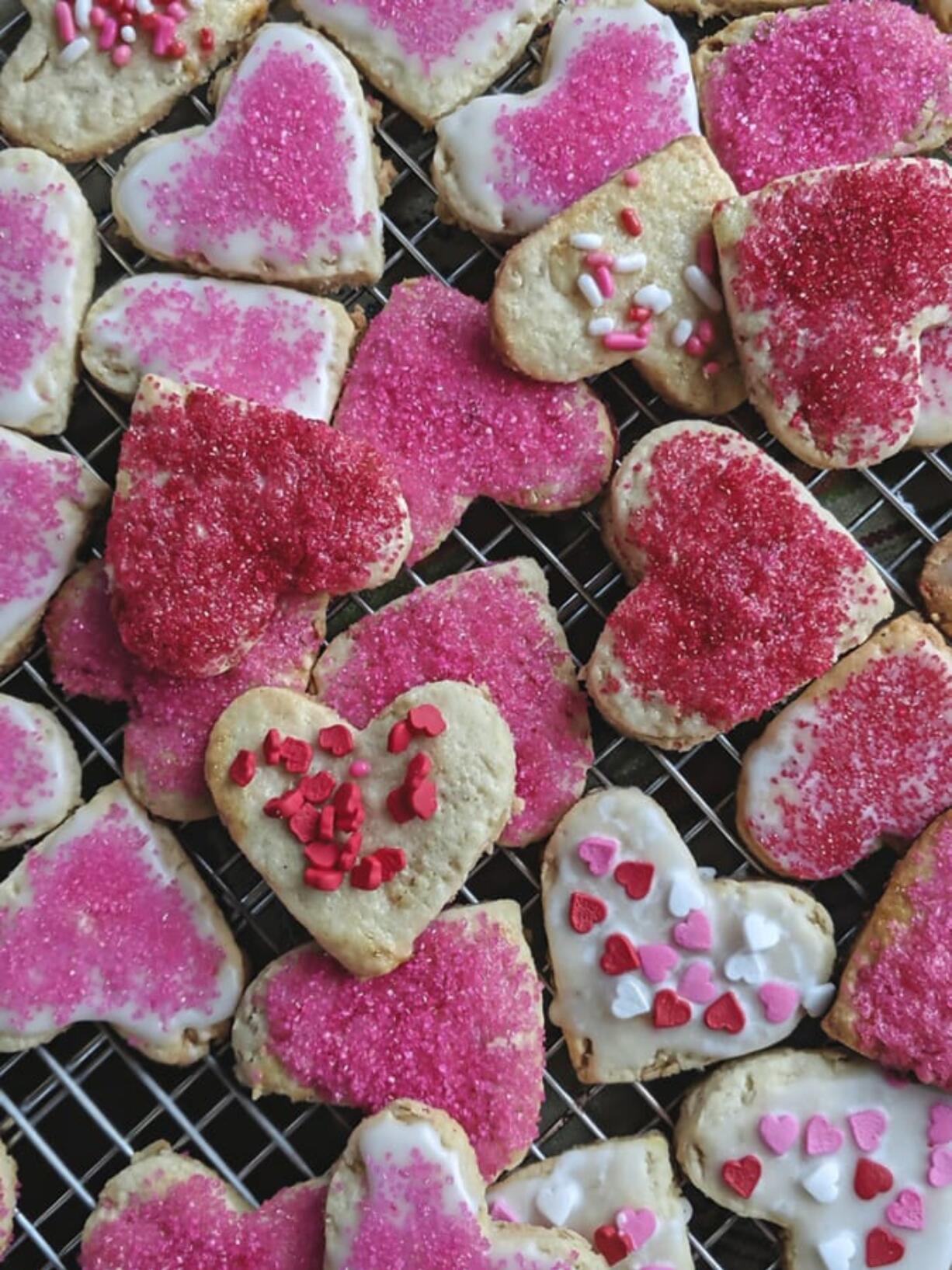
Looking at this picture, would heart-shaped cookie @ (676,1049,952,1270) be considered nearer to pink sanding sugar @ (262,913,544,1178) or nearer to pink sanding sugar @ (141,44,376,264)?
pink sanding sugar @ (262,913,544,1178)

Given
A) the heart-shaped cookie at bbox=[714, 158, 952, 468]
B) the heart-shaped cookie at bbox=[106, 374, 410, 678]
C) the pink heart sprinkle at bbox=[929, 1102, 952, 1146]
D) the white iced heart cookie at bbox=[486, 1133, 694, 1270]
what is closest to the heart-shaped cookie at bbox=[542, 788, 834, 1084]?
the white iced heart cookie at bbox=[486, 1133, 694, 1270]

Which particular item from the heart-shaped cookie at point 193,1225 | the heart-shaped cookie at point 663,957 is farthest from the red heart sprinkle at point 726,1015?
the heart-shaped cookie at point 193,1225

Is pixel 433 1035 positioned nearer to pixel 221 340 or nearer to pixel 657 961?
pixel 657 961

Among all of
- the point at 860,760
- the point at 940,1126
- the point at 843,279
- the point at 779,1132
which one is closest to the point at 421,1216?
the point at 779,1132

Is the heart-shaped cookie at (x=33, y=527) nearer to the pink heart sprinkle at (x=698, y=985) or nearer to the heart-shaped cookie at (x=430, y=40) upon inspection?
the heart-shaped cookie at (x=430, y=40)

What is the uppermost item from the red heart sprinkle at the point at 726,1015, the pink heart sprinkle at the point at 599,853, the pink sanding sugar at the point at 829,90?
the pink sanding sugar at the point at 829,90

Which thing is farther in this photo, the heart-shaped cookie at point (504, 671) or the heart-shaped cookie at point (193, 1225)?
the heart-shaped cookie at point (504, 671)

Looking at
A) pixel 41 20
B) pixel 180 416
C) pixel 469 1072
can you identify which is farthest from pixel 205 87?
pixel 469 1072

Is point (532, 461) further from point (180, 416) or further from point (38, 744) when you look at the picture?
point (38, 744)
